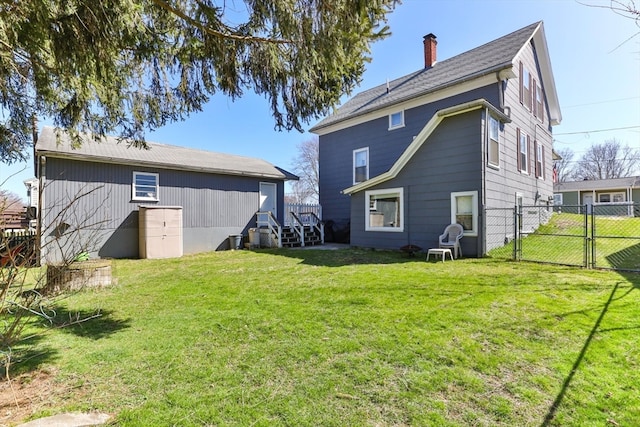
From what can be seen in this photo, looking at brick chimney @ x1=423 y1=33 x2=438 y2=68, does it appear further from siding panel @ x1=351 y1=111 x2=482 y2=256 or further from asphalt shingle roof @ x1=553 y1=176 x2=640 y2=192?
asphalt shingle roof @ x1=553 y1=176 x2=640 y2=192

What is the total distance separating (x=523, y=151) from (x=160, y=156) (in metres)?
13.7

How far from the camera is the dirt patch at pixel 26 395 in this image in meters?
2.27

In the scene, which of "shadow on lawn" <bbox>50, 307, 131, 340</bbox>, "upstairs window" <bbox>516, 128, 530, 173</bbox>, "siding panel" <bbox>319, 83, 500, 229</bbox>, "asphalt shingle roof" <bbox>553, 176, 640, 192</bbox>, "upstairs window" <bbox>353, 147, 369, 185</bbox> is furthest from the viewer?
"asphalt shingle roof" <bbox>553, 176, 640, 192</bbox>

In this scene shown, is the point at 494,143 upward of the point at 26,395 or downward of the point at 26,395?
upward

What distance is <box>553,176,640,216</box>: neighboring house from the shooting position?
25127 millimetres

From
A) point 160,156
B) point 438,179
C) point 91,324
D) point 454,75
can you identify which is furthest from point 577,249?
point 160,156

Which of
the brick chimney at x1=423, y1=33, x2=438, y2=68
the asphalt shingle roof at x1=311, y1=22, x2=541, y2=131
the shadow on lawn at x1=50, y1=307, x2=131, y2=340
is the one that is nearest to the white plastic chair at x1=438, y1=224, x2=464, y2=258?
the asphalt shingle roof at x1=311, y1=22, x2=541, y2=131

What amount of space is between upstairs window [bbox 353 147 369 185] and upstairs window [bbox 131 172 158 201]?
828 centimetres

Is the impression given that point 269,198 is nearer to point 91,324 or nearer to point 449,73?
point 449,73

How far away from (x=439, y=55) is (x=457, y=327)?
14148 millimetres

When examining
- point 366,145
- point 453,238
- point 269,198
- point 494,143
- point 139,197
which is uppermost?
point 366,145

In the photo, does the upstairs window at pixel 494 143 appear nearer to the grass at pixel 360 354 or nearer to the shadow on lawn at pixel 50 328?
the grass at pixel 360 354

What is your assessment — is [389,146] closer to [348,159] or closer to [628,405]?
[348,159]

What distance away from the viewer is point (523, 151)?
11.2 m
